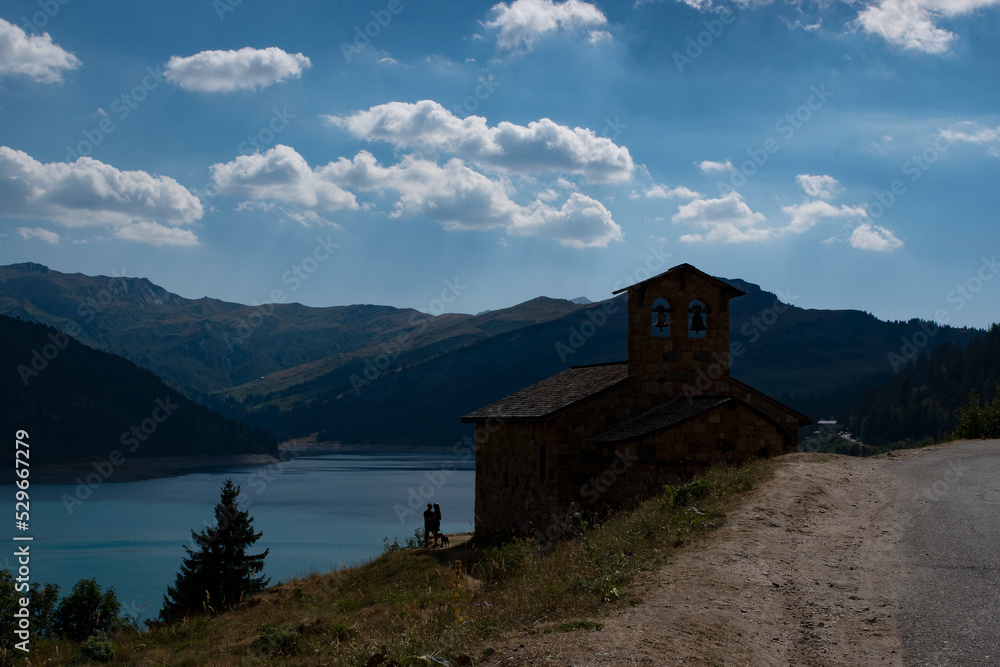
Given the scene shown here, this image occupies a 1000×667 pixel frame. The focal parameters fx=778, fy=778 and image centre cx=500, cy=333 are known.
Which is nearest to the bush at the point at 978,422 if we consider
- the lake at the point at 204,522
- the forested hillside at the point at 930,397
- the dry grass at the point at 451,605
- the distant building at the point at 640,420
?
the distant building at the point at 640,420

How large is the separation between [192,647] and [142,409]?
198320mm

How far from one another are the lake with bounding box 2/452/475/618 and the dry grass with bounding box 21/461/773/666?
11078 millimetres

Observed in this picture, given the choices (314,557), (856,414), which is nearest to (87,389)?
(314,557)

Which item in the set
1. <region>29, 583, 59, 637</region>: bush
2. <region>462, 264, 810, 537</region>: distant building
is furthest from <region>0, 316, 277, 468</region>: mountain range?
<region>462, 264, 810, 537</region>: distant building

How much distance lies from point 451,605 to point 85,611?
111 feet

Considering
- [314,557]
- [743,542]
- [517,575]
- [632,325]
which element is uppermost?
[632,325]

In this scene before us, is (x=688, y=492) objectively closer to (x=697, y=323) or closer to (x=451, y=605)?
(x=451, y=605)

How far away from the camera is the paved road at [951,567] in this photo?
7637 mm

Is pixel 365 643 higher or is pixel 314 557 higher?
pixel 365 643

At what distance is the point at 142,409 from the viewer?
195 m

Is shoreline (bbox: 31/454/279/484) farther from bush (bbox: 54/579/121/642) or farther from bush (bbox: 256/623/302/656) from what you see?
bush (bbox: 256/623/302/656)

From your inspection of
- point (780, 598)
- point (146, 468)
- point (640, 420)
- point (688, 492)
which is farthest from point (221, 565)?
point (146, 468)

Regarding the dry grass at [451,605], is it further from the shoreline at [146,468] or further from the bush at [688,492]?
the shoreline at [146,468]

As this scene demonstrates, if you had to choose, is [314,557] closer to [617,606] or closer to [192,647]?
[192,647]
